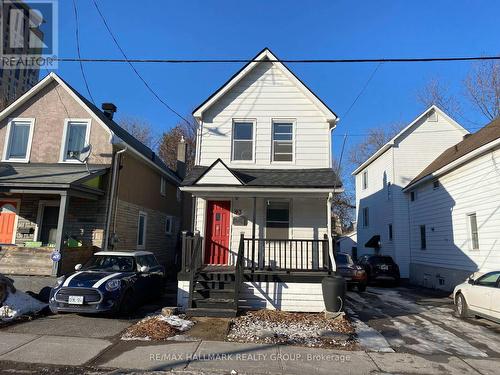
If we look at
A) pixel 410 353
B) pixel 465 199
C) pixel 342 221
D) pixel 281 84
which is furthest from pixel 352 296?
pixel 342 221

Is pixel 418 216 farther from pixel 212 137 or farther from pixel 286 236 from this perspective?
pixel 212 137

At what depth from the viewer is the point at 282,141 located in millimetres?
13273

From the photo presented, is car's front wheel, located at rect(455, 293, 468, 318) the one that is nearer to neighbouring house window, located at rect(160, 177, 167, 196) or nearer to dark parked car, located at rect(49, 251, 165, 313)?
dark parked car, located at rect(49, 251, 165, 313)

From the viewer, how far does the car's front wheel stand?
10133mm

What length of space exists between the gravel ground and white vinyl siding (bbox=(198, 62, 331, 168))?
5.41 meters

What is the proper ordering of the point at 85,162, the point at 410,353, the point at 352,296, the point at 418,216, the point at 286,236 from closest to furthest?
the point at 410,353 < the point at 286,236 < the point at 85,162 < the point at 352,296 < the point at 418,216

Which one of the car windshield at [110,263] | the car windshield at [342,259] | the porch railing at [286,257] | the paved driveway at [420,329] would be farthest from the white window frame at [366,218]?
the car windshield at [110,263]

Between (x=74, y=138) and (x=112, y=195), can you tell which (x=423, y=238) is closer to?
(x=112, y=195)

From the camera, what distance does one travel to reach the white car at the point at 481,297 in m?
8.88

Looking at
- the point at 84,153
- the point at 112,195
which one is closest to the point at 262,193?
the point at 112,195

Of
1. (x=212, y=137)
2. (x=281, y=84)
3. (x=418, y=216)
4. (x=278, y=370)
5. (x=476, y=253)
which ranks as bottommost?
(x=278, y=370)

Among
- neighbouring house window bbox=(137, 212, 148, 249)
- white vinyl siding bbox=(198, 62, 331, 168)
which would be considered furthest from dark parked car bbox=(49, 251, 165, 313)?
neighbouring house window bbox=(137, 212, 148, 249)

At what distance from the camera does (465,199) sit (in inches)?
586

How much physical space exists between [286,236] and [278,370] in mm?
6747
